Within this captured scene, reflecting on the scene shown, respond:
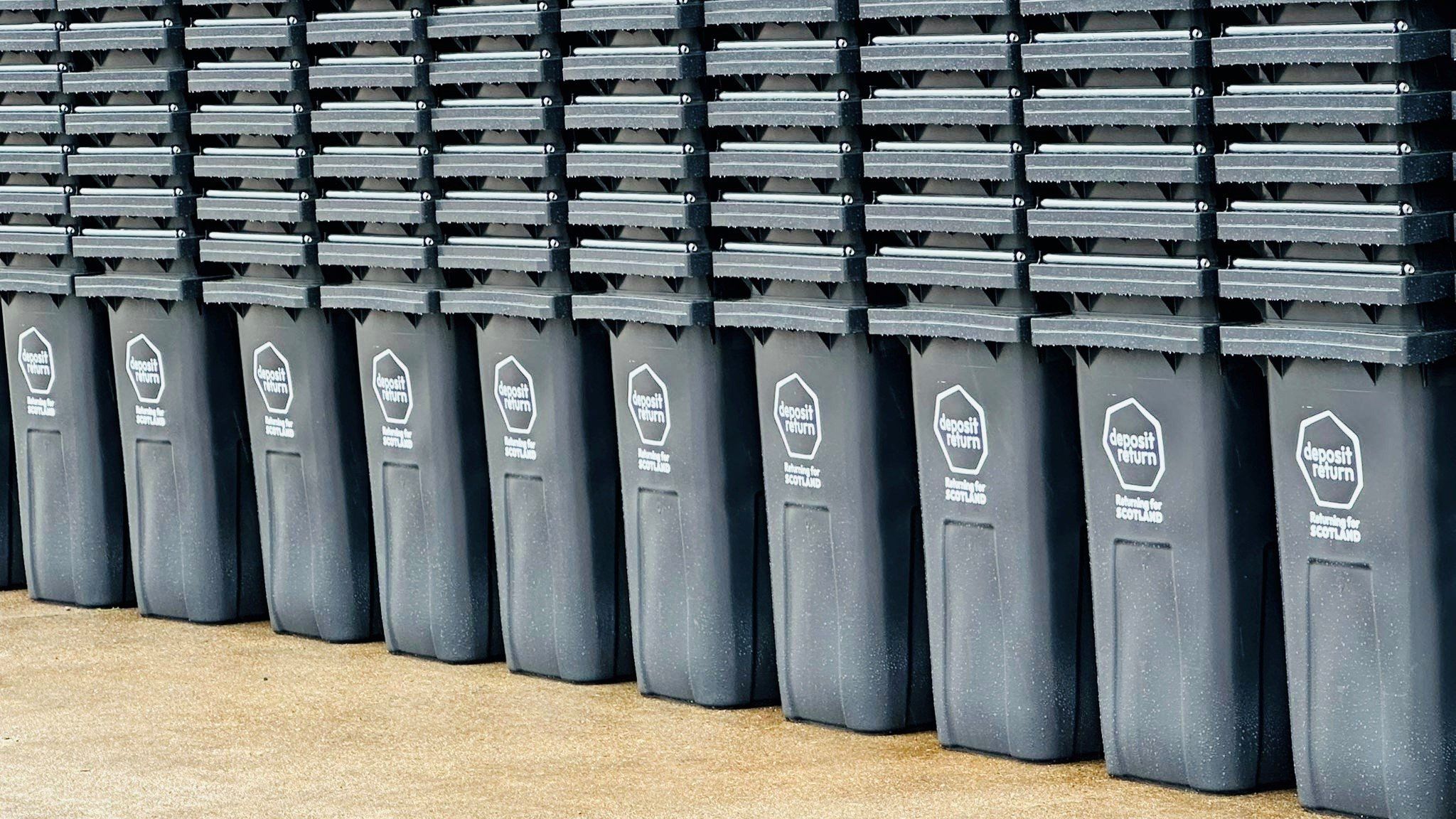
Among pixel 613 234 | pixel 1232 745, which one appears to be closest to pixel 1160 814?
pixel 1232 745

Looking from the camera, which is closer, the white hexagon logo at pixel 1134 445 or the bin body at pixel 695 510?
the white hexagon logo at pixel 1134 445

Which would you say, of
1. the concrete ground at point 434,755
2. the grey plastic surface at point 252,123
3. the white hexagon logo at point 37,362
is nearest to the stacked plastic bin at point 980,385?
the concrete ground at point 434,755

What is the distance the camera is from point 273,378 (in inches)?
358

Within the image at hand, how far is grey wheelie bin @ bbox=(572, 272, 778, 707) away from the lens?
308 inches

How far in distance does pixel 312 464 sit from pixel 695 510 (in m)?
1.70

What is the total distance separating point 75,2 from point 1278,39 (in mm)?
4668

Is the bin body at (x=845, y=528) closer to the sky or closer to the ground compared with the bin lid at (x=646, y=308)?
closer to the ground

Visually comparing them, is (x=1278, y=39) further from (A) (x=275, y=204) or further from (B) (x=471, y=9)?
(A) (x=275, y=204)

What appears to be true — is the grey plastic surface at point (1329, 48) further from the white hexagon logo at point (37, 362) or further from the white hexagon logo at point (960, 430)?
the white hexagon logo at point (37, 362)

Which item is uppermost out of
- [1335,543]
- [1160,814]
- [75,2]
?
[75,2]

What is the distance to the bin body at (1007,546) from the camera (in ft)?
23.2

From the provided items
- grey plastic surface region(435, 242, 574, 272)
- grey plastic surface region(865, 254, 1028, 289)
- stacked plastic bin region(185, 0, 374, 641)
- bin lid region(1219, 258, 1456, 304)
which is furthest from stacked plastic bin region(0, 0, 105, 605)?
bin lid region(1219, 258, 1456, 304)

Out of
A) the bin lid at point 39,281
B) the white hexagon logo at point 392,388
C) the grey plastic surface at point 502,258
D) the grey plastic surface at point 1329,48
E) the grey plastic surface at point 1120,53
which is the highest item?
the grey plastic surface at point 1120,53

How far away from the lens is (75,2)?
9.36 m
